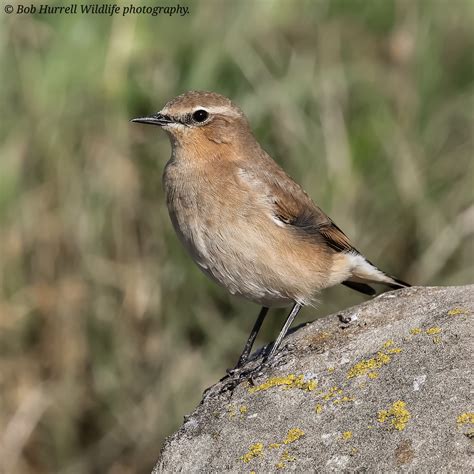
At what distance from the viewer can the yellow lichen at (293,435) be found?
462 cm

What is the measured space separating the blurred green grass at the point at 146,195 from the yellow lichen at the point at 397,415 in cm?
366

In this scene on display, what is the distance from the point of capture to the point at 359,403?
465cm

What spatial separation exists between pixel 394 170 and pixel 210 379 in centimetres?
259

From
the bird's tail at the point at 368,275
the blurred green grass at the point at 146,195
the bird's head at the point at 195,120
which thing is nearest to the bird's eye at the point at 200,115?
the bird's head at the point at 195,120

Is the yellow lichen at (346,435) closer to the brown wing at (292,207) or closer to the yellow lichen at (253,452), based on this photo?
the yellow lichen at (253,452)

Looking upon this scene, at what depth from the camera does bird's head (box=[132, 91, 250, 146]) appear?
21.5 ft

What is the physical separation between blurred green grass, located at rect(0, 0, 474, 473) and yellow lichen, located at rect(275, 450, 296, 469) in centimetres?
359

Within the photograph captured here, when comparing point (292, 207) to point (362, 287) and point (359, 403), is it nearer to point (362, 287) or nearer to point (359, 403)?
point (362, 287)

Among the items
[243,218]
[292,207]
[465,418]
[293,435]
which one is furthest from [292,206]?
[465,418]

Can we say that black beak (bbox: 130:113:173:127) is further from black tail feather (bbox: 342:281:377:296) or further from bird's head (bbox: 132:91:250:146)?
black tail feather (bbox: 342:281:377:296)

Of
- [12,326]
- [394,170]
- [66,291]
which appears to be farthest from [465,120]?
[12,326]

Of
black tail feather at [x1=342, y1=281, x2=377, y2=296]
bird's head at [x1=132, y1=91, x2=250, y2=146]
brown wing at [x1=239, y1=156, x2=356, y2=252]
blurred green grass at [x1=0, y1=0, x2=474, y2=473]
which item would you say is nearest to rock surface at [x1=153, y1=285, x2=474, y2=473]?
brown wing at [x1=239, y1=156, x2=356, y2=252]

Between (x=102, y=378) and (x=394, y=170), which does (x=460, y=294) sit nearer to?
(x=394, y=170)

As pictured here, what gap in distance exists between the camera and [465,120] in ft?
29.7
